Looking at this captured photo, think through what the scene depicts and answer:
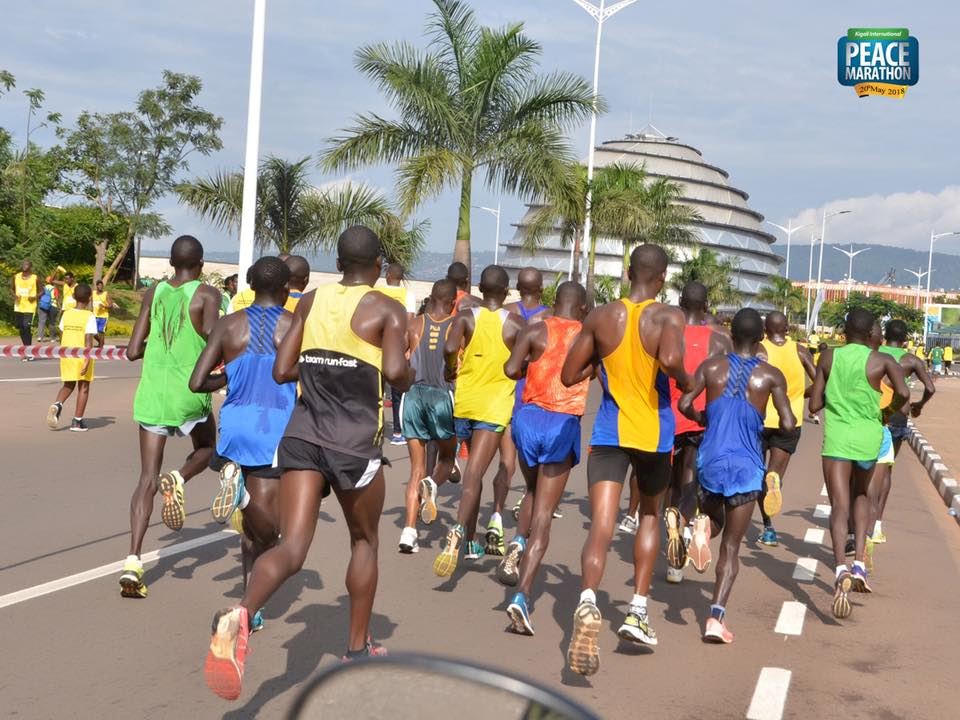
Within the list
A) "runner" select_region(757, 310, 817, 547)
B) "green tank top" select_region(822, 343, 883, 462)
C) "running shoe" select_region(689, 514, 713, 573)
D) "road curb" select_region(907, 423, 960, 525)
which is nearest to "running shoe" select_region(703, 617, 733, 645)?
"running shoe" select_region(689, 514, 713, 573)

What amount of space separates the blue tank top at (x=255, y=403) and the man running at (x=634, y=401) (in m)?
1.40

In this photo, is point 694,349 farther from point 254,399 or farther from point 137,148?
point 137,148

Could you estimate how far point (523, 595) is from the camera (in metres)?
6.09

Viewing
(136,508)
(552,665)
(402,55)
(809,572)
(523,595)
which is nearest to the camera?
(552,665)

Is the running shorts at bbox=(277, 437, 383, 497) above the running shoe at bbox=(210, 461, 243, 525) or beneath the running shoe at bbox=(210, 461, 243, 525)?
above

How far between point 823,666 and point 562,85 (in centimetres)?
2041

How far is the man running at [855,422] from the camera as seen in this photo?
7.80 m

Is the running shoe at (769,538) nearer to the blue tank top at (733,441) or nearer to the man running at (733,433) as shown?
the man running at (733,433)

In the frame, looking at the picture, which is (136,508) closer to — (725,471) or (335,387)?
(335,387)

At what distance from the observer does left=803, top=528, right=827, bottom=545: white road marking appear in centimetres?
1005

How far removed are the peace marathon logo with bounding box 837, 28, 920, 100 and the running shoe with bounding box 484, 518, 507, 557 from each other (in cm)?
2241

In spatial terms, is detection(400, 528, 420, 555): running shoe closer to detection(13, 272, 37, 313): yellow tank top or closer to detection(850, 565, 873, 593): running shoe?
detection(850, 565, 873, 593): running shoe

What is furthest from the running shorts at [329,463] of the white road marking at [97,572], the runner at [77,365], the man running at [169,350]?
the runner at [77,365]

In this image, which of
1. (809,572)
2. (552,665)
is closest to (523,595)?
(552,665)
